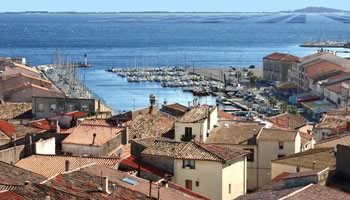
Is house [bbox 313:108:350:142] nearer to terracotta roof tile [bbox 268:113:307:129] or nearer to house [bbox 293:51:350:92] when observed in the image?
terracotta roof tile [bbox 268:113:307:129]

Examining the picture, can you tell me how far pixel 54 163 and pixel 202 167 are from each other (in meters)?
2.84

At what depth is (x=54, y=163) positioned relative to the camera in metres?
15.9

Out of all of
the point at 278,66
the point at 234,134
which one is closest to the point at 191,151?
the point at 234,134

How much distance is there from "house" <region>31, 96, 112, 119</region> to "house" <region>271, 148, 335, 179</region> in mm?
11213

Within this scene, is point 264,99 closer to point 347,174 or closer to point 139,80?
point 139,80

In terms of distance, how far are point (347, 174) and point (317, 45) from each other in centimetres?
12246

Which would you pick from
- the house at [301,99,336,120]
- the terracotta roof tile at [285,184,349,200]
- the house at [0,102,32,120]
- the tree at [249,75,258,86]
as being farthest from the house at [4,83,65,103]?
the tree at [249,75,258,86]

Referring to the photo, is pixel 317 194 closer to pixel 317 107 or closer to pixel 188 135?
pixel 188 135

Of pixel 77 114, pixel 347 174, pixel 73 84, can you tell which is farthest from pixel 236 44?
pixel 347 174

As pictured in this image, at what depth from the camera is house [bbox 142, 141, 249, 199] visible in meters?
16.2

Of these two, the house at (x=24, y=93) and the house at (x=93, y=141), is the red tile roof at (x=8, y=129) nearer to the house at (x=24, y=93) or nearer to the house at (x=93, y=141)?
the house at (x=93, y=141)

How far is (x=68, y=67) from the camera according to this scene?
69312 millimetres

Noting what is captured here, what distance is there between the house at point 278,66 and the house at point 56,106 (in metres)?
38.5

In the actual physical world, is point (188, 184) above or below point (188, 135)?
below
